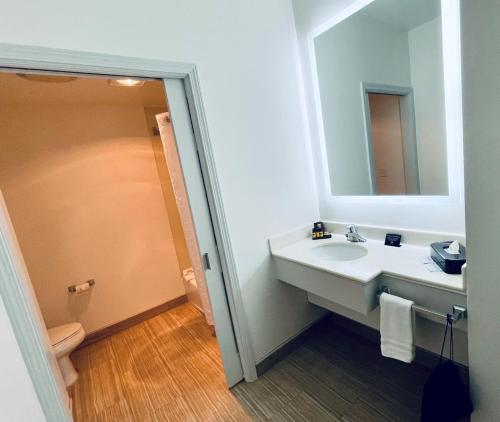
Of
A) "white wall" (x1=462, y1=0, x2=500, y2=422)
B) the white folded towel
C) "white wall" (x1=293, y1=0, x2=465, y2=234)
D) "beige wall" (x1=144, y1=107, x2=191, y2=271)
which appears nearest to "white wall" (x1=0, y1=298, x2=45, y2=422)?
the white folded towel

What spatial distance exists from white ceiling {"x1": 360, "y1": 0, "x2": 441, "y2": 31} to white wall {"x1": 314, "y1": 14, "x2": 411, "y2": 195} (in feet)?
0.10

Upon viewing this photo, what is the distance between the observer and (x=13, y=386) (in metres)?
0.94

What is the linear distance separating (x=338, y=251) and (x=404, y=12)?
1.45m

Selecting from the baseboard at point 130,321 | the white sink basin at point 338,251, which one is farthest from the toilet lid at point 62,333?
the white sink basin at point 338,251

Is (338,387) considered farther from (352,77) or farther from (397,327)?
(352,77)

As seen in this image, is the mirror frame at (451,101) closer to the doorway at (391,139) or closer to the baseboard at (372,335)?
the doorway at (391,139)

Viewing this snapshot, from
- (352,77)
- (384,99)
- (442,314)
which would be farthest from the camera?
(352,77)

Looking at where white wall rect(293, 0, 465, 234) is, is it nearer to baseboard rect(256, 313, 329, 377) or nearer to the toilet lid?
baseboard rect(256, 313, 329, 377)

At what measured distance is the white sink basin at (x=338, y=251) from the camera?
1.77 metres

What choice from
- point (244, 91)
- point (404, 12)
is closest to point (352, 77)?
point (404, 12)

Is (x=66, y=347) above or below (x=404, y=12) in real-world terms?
below

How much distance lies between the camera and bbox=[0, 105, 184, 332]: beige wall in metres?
2.32

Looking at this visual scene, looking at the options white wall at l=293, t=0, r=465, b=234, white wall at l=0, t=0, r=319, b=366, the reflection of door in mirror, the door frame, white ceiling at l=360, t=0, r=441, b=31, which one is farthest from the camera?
the reflection of door in mirror

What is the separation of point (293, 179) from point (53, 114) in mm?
2279
